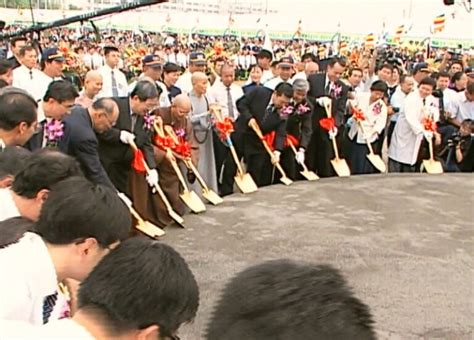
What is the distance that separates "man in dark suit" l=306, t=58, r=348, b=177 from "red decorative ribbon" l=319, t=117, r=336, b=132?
0.05 m

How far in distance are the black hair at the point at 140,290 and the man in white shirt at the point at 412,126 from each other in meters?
5.64

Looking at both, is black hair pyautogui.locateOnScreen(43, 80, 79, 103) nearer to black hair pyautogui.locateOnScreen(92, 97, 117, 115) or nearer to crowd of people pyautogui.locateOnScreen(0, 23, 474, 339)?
crowd of people pyautogui.locateOnScreen(0, 23, 474, 339)

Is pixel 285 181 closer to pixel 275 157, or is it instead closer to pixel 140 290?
pixel 275 157

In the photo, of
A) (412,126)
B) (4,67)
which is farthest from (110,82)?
(412,126)

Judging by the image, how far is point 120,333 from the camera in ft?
3.92

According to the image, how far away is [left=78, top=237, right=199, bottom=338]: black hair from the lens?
47.5 inches

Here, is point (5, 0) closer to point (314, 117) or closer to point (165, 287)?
point (314, 117)

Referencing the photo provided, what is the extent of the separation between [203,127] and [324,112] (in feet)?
4.93

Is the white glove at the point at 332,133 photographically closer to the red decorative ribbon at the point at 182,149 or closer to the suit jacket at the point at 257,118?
the suit jacket at the point at 257,118

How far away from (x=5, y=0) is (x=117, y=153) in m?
26.0

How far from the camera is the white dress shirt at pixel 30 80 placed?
17.5ft

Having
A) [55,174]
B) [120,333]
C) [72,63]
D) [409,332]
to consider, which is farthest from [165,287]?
[72,63]

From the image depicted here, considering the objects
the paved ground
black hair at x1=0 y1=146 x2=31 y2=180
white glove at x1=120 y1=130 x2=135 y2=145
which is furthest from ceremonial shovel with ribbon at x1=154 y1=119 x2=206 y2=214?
black hair at x1=0 y1=146 x2=31 y2=180

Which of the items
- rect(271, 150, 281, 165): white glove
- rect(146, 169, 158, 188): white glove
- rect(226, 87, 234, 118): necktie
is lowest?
rect(271, 150, 281, 165): white glove
